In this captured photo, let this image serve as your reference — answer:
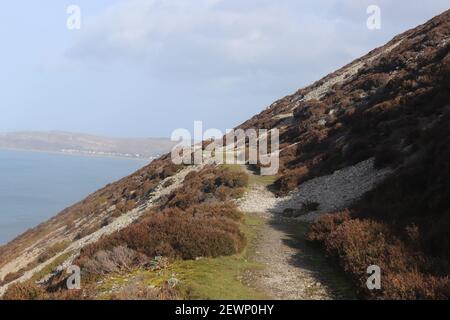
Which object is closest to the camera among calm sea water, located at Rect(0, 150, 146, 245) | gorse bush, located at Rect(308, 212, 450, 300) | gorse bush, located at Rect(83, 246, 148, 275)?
gorse bush, located at Rect(308, 212, 450, 300)

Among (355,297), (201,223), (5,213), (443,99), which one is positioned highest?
(443,99)

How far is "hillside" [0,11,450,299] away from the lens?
11.0m

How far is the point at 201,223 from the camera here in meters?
15.6

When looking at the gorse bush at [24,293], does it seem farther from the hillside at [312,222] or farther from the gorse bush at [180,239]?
the gorse bush at [180,239]

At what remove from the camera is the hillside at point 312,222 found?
11000 mm

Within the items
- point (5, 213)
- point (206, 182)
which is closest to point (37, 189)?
point (5, 213)

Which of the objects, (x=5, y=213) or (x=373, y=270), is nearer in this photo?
(x=373, y=270)

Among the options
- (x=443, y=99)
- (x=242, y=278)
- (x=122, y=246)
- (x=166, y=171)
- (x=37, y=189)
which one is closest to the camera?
(x=242, y=278)

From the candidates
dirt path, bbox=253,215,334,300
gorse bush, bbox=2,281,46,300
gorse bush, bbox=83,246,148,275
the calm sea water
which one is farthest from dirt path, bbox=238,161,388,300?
the calm sea water

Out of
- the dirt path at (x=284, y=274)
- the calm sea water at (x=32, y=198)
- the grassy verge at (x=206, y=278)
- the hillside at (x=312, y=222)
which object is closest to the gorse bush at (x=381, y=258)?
the hillside at (x=312, y=222)

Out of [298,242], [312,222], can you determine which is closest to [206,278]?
[298,242]

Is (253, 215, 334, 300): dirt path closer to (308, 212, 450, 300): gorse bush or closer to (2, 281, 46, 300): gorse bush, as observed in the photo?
(308, 212, 450, 300): gorse bush
